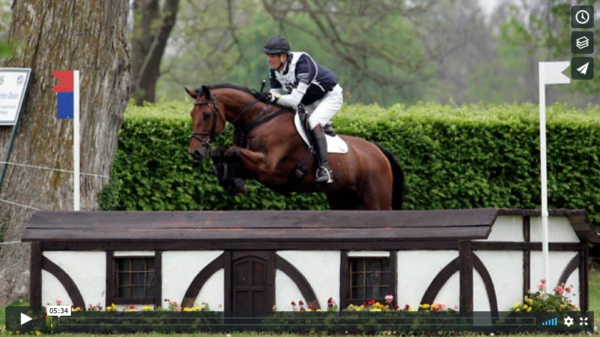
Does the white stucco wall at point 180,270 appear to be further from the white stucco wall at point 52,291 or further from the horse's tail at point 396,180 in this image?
the horse's tail at point 396,180

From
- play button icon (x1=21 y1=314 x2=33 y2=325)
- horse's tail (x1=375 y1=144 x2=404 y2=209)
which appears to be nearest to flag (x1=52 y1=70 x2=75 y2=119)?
play button icon (x1=21 y1=314 x2=33 y2=325)

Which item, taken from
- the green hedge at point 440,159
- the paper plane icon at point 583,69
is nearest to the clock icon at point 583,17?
the paper plane icon at point 583,69

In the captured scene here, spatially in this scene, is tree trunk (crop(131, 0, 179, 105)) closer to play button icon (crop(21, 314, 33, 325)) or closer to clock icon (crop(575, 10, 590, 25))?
clock icon (crop(575, 10, 590, 25))

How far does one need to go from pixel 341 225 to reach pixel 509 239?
4.81ft

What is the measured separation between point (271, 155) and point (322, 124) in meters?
0.69

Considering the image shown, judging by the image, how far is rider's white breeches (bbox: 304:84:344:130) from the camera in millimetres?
9008

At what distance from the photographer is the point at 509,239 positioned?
26.3 ft

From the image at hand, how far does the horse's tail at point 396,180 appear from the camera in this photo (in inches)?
390

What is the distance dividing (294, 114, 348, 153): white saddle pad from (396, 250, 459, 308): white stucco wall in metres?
1.66

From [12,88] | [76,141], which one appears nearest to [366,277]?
[76,141]

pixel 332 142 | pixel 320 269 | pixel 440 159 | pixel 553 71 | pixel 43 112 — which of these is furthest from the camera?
pixel 440 159

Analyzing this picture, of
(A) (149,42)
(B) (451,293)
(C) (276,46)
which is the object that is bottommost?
(B) (451,293)

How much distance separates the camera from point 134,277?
318 inches

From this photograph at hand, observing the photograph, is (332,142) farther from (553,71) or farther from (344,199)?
(553,71)
